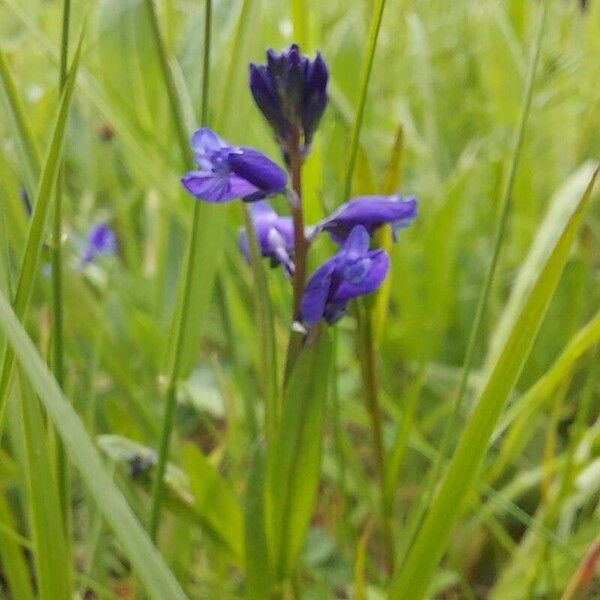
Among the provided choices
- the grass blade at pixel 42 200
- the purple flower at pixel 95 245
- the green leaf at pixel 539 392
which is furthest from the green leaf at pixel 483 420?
the purple flower at pixel 95 245

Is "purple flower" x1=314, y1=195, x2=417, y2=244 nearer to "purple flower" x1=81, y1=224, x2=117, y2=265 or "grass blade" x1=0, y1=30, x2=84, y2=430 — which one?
"grass blade" x1=0, y1=30, x2=84, y2=430

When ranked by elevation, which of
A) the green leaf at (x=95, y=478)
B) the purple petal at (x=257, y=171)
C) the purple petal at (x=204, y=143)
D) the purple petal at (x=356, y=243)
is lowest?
the green leaf at (x=95, y=478)

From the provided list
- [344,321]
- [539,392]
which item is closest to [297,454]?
[539,392]

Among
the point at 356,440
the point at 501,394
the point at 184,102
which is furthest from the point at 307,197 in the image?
the point at 356,440

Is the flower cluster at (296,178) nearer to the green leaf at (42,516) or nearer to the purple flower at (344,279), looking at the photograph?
the purple flower at (344,279)

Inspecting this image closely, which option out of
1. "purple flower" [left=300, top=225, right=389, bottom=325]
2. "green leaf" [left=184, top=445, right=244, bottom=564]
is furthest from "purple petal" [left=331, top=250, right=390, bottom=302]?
"green leaf" [left=184, top=445, right=244, bottom=564]

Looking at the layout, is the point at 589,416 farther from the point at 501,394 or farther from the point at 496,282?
the point at 501,394

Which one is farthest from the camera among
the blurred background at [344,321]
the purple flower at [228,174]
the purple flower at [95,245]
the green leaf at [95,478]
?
the purple flower at [95,245]

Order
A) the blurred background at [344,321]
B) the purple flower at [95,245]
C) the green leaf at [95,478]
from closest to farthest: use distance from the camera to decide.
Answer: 1. the green leaf at [95,478]
2. the blurred background at [344,321]
3. the purple flower at [95,245]
